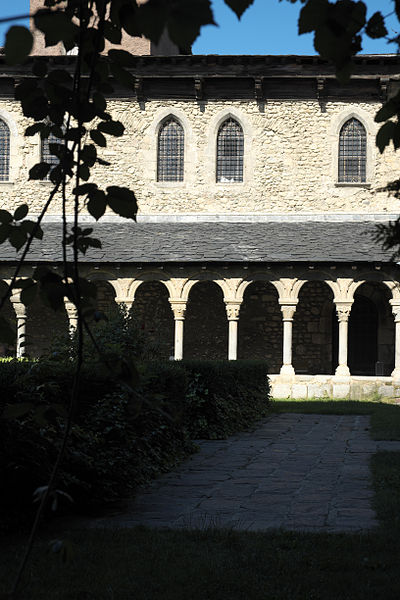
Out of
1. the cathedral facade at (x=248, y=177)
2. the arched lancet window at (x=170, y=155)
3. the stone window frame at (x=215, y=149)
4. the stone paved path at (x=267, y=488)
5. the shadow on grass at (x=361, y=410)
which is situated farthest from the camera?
the arched lancet window at (x=170, y=155)

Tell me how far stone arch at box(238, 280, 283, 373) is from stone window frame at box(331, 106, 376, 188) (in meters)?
3.63

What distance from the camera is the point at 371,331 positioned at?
2050cm

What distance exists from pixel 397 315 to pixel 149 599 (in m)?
15.6

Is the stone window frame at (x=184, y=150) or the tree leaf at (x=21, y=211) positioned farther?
the stone window frame at (x=184, y=150)

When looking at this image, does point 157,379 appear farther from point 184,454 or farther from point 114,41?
point 114,41

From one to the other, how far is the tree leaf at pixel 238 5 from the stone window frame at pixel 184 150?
19.5 metres

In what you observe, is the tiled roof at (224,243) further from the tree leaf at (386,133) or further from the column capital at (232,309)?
the tree leaf at (386,133)

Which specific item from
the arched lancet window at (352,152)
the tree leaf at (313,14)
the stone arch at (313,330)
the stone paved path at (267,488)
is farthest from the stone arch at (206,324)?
the tree leaf at (313,14)

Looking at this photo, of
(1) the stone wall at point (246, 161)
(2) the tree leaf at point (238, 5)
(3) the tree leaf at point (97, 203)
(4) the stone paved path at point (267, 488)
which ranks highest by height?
(1) the stone wall at point (246, 161)

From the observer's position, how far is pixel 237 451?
880cm

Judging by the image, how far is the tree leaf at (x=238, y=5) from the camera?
145cm

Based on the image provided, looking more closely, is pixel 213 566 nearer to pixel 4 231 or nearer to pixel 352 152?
pixel 4 231

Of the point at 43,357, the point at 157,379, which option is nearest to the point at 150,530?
the point at 43,357

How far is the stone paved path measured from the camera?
517cm
